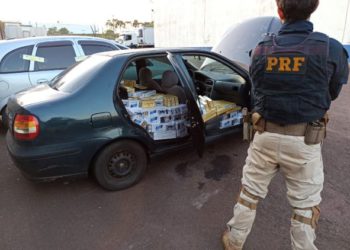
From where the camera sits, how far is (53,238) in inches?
88.7

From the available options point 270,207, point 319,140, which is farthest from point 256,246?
point 319,140

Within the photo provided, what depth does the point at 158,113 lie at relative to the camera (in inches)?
126

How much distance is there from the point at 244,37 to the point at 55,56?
341 cm

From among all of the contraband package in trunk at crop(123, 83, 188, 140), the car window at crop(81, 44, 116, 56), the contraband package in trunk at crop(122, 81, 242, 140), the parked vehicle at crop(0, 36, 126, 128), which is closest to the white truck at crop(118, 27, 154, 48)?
the car window at crop(81, 44, 116, 56)

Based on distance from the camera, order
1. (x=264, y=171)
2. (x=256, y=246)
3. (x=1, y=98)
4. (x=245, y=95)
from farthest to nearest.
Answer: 1. (x=1, y=98)
2. (x=245, y=95)
3. (x=256, y=246)
4. (x=264, y=171)

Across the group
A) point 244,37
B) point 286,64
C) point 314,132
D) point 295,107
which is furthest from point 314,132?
point 244,37

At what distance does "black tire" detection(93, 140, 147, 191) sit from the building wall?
11837mm

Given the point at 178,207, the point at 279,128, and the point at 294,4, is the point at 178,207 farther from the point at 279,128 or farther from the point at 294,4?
the point at 294,4

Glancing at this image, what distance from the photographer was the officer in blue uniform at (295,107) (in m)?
1.54

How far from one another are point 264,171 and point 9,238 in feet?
7.02

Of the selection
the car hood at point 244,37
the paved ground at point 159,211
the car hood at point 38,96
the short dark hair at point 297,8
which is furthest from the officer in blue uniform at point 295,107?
the car hood at point 244,37

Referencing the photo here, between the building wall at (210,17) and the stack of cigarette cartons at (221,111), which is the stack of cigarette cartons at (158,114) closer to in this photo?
the stack of cigarette cartons at (221,111)

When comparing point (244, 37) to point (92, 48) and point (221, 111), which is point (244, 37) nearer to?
point (221, 111)

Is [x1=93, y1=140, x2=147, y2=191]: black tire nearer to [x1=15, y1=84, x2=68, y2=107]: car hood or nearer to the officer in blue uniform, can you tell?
[x1=15, y1=84, x2=68, y2=107]: car hood
